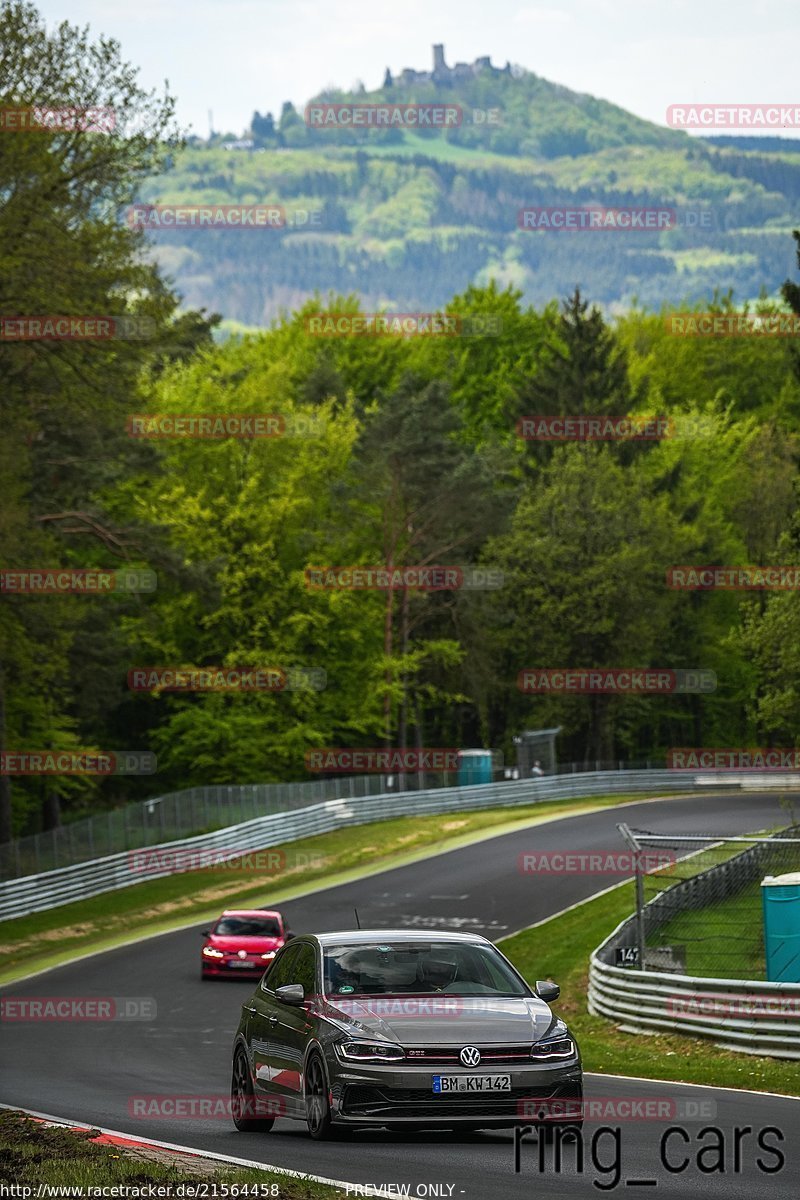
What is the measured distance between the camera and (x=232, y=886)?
4675 cm

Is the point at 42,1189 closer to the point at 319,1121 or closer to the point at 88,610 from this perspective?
the point at 319,1121

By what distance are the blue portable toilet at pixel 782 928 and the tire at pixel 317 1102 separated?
998 centimetres

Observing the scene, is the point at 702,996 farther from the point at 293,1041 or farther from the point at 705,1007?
the point at 293,1041

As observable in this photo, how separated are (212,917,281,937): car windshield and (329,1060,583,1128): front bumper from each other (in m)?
21.7

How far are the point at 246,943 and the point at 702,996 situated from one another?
13.1 m

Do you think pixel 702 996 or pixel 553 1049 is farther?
pixel 702 996

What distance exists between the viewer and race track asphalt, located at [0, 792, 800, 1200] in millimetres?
10609

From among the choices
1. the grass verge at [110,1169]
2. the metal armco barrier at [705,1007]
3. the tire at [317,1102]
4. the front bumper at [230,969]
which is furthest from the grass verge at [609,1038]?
the grass verge at [110,1169]

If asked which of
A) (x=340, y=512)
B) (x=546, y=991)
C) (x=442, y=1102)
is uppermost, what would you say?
(x=340, y=512)

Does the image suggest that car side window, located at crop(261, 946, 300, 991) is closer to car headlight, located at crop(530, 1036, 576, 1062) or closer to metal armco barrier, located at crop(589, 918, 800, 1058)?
car headlight, located at crop(530, 1036, 576, 1062)

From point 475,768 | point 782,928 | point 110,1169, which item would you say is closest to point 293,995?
point 110,1169

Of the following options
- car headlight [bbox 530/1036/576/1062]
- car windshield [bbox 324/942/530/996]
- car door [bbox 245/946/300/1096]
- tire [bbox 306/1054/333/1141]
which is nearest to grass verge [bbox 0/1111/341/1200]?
tire [bbox 306/1054/333/1141]

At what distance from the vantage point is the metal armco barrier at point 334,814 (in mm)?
44000

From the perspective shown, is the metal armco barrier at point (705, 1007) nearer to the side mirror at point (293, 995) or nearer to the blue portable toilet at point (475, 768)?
the side mirror at point (293, 995)
